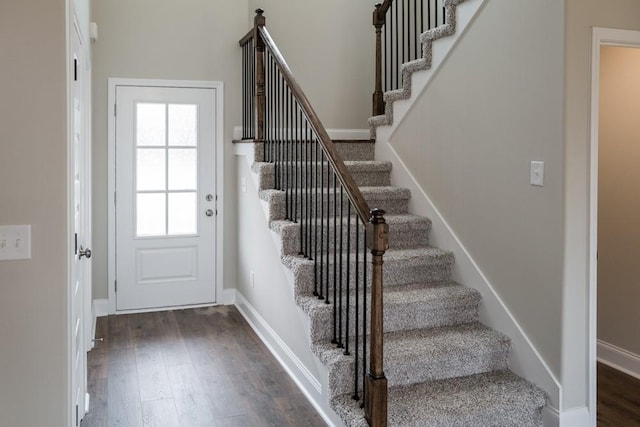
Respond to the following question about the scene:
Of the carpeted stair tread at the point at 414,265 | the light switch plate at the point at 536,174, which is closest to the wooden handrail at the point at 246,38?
the carpeted stair tread at the point at 414,265

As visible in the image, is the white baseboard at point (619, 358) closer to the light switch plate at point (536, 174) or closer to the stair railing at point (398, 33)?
the light switch plate at point (536, 174)

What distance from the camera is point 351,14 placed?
5.77 metres

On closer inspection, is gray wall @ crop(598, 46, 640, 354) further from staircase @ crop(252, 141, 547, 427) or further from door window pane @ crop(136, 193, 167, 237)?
door window pane @ crop(136, 193, 167, 237)

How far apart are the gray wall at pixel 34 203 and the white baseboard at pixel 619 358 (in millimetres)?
3498

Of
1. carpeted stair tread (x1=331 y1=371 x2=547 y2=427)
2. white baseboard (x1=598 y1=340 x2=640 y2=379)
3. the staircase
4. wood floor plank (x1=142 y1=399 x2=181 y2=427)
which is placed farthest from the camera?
white baseboard (x1=598 y1=340 x2=640 y2=379)

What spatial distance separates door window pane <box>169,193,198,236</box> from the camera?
5.29m

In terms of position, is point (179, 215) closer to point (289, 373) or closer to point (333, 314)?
point (289, 373)

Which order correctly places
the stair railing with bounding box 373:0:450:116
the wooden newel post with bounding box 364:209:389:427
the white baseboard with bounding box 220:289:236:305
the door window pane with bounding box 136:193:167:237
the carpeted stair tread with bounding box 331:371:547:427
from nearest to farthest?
the wooden newel post with bounding box 364:209:389:427, the carpeted stair tread with bounding box 331:371:547:427, the stair railing with bounding box 373:0:450:116, the door window pane with bounding box 136:193:167:237, the white baseboard with bounding box 220:289:236:305

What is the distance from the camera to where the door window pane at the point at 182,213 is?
17.3 ft

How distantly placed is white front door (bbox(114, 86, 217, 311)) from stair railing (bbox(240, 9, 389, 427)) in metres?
0.54

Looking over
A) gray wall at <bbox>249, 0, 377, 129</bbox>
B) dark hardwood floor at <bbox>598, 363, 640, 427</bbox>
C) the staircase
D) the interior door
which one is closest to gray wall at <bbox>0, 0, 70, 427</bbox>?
the interior door

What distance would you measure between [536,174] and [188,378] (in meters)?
2.45

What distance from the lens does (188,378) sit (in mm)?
3748

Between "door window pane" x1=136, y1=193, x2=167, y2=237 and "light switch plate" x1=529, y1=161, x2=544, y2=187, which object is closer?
"light switch plate" x1=529, y1=161, x2=544, y2=187
